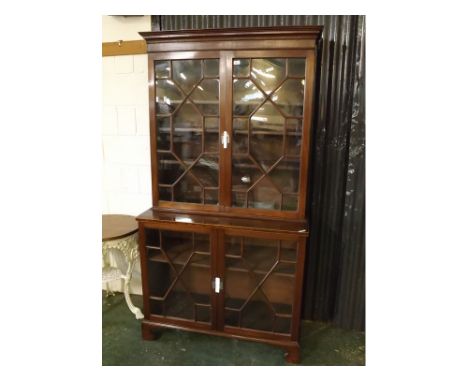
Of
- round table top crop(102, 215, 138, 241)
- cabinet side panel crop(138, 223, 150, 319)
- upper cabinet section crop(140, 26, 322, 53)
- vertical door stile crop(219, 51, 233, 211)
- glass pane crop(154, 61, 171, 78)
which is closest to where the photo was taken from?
upper cabinet section crop(140, 26, 322, 53)

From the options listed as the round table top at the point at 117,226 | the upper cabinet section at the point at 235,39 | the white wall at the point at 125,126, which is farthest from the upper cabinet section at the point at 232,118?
the white wall at the point at 125,126

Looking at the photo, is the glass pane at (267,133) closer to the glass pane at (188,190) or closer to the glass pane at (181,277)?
the glass pane at (188,190)

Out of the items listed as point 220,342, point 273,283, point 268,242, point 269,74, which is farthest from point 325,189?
point 220,342

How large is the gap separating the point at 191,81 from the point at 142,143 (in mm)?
697

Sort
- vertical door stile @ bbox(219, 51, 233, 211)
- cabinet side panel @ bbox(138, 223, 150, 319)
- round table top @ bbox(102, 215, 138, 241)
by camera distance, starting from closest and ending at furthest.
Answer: vertical door stile @ bbox(219, 51, 233, 211)
cabinet side panel @ bbox(138, 223, 150, 319)
round table top @ bbox(102, 215, 138, 241)

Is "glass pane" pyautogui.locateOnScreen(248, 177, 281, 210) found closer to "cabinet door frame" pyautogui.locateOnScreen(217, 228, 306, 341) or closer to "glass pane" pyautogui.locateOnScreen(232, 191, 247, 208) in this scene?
"glass pane" pyautogui.locateOnScreen(232, 191, 247, 208)

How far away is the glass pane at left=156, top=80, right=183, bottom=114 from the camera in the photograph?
163 cm


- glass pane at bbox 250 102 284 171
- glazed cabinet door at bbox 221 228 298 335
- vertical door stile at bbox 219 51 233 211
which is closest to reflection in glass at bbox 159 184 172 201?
vertical door stile at bbox 219 51 233 211

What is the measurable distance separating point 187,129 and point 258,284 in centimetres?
96

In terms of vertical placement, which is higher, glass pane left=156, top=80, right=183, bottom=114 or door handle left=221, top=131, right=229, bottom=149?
glass pane left=156, top=80, right=183, bottom=114

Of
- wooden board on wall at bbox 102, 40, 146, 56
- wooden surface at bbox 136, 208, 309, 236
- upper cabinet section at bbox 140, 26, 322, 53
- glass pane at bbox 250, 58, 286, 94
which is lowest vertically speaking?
wooden surface at bbox 136, 208, 309, 236

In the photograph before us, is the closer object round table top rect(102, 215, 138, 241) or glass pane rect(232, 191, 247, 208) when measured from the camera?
glass pane rect(232, 191, 247, 208)

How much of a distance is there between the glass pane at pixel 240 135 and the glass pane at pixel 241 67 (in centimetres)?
22

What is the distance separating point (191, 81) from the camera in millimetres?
1595
